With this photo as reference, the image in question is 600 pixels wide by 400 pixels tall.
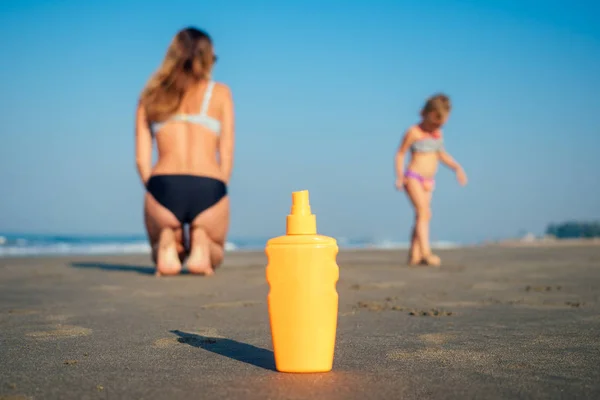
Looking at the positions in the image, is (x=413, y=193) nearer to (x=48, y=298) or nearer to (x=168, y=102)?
(x=168, y=102)

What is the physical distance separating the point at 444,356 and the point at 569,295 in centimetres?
269

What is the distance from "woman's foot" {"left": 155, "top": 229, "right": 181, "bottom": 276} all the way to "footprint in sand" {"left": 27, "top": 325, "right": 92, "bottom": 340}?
10.2ft

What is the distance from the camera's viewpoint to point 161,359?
2.47 meters

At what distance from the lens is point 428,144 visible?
8.95 meters

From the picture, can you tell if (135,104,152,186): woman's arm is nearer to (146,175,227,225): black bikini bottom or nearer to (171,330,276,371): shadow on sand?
(146,175,227,225): black bikini bottom

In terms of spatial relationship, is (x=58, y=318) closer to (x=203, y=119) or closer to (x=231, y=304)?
(x=231, y=304)

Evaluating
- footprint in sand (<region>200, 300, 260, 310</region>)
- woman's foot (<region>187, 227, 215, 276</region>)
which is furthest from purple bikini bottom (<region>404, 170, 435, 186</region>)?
footprint in sand (<region>200, 300, 260, 310</region>)

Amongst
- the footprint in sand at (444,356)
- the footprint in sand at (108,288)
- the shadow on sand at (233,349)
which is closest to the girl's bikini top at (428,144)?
the footprint in sand at (108,288)

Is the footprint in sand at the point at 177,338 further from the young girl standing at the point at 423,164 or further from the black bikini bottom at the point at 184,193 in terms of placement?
the young girl standing at the point at 423,164

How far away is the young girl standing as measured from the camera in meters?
8.73

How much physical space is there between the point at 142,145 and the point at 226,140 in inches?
34.4

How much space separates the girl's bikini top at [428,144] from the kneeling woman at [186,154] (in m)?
3.13

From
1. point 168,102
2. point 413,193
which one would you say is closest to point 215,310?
point 168,102

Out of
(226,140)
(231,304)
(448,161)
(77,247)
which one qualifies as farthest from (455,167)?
(77,247)
